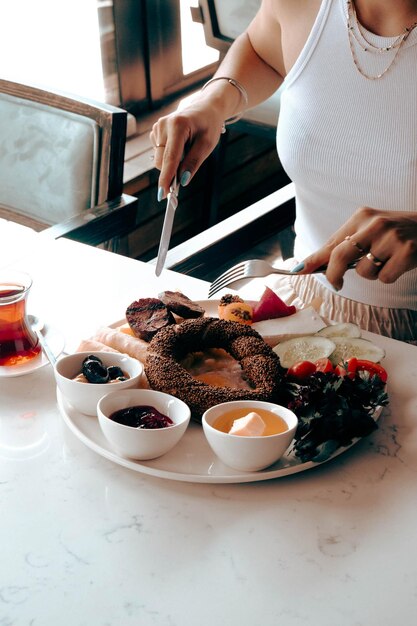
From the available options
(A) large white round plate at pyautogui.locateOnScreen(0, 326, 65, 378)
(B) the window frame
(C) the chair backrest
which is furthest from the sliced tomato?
(B) the window frame

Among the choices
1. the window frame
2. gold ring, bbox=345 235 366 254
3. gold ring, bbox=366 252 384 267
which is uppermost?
gold ring, bbox=345 235 366 254

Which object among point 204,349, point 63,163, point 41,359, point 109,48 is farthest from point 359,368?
point 109,48

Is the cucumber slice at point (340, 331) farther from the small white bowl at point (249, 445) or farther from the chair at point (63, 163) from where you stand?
the chair at point (63, 163)

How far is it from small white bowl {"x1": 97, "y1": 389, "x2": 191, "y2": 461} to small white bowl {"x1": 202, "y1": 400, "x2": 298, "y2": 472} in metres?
0.04

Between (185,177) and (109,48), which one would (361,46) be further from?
(109,48)

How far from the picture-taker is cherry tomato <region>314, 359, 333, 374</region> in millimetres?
1076

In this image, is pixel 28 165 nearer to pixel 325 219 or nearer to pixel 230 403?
pixel 325 219

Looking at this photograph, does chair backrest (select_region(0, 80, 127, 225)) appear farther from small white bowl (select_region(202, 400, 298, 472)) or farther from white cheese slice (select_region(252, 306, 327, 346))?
small white bowl (select_region(202, 400, 298, 472))

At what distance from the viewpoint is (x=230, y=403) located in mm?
985

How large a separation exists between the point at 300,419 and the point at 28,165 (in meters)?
1.35

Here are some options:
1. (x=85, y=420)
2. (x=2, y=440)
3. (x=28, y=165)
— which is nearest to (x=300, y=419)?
(x=85, y=420)

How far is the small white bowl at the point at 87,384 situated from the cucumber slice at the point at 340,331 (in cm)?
30

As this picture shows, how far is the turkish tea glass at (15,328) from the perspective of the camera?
1165 millimetres

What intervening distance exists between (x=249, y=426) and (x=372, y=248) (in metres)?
0.40
